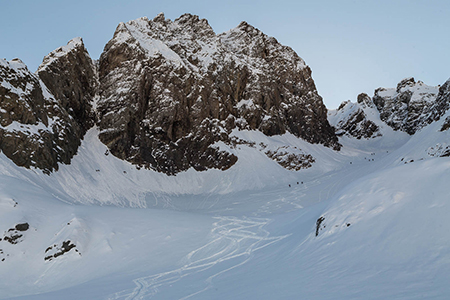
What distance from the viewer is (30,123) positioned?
39.1 metres

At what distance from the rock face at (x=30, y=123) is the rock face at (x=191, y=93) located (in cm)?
1087

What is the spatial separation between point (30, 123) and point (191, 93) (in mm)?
37087

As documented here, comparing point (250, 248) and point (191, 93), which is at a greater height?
point (191, 93)

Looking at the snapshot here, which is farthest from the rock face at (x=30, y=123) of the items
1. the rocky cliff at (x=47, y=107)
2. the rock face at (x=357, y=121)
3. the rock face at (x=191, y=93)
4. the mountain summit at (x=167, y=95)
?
the rock face at (x=357, y=121)

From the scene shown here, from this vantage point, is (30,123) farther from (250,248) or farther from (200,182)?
(250,248)

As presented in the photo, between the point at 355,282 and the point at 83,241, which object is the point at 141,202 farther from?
the point at 355,282

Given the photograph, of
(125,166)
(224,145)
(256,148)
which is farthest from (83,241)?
(256,148)

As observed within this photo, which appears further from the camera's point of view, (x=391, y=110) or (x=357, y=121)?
(x=357, y=121)

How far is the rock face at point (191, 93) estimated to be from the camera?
2340 inches

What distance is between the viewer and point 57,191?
3519 centimetres

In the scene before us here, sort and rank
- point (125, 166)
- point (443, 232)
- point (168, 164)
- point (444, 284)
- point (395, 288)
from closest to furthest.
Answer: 1. point (444, 284)
2. point (395, 288)
3. point (443, 232)
4. point (125, 166)
5. point (168, 164)

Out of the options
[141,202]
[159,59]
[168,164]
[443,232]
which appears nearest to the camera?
[443,232]

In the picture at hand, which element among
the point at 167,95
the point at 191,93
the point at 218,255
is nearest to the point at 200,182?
the point at 167,95

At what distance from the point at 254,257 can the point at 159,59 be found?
60.5 meters
